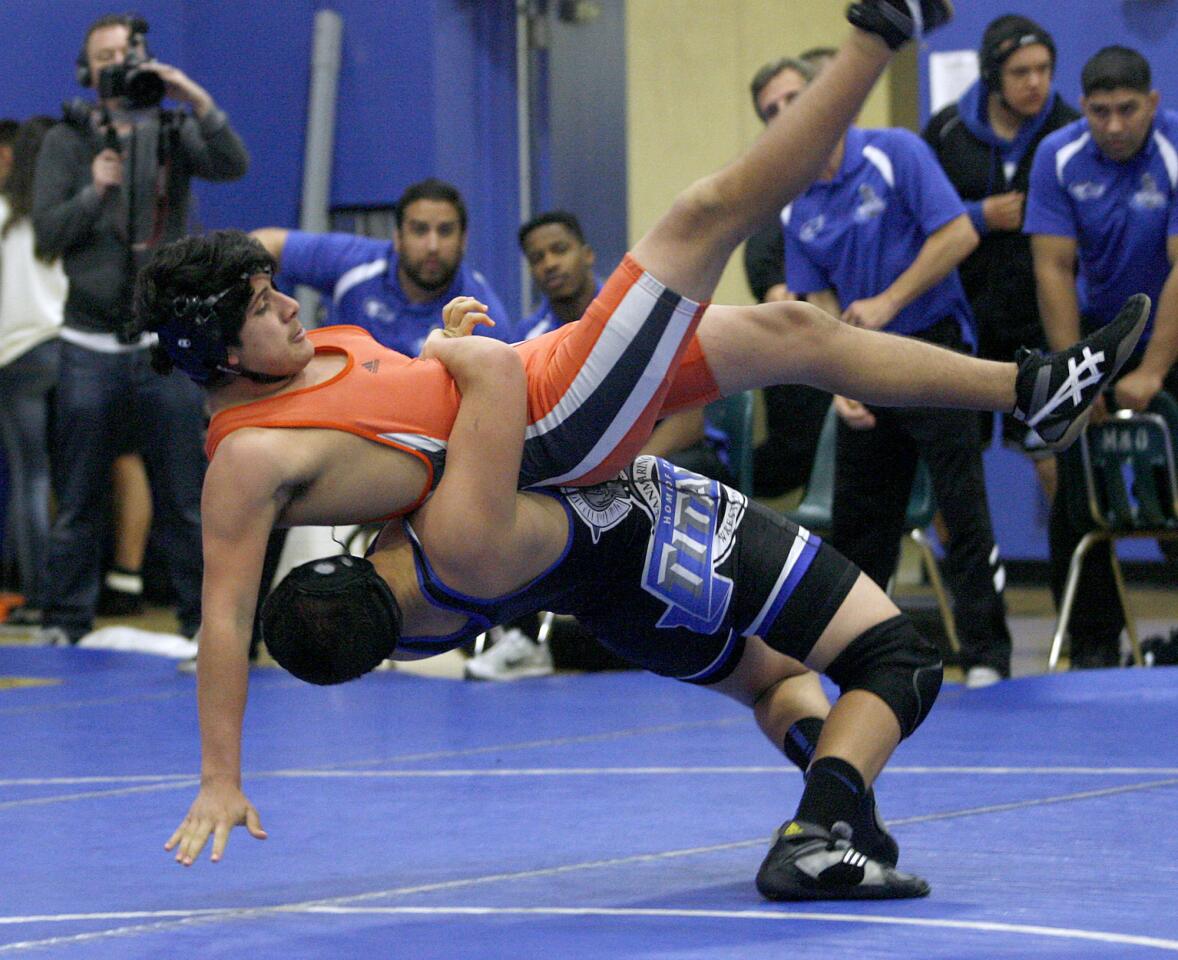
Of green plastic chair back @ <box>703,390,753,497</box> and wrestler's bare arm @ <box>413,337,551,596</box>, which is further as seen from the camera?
green plastic chair back @ <box>703,390,753,497</box>

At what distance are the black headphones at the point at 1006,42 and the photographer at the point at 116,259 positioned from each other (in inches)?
92.4

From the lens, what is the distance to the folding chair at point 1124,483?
16.7 ft

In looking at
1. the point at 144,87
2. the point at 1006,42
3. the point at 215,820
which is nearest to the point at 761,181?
the point at 215,820

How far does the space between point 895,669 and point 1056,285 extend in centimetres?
257

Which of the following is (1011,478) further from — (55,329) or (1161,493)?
(55,329)

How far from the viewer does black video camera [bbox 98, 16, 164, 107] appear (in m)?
5.81

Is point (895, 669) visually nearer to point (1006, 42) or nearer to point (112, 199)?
point (1006, 42)

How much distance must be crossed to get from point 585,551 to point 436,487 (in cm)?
25

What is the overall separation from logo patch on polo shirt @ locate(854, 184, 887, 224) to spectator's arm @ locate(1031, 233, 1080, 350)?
1.45ft

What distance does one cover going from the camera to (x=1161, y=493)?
514 centimetres

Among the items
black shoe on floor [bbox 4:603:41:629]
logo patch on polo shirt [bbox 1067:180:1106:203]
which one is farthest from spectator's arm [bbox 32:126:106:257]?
logo patch on polo shirt [bbox 1067:180:1106:203]

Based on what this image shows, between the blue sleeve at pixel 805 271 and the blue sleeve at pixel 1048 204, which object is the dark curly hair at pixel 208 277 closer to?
the blue sleeve at pixel 805 271

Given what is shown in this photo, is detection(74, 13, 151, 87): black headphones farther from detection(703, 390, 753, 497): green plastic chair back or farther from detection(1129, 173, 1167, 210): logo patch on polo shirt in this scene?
detection(1129, 173, 1167, 210): logo patch on polo shirt

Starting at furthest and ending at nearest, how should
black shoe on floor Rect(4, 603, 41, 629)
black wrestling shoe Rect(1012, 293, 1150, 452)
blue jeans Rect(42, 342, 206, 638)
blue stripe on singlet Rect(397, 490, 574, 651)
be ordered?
black shoe on floor Rect(4, 603, 41, 629), blue jeans Rect(42, 342, 206, 638), black wrestling shoe Rect(1012, 293, 1150, 452), blue stripe on singlet Rect(397, 490, 574, 651)
